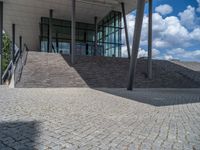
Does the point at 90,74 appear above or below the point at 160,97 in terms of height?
above

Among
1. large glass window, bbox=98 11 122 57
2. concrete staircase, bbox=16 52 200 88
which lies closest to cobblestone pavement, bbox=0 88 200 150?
concrete staircase, bbox=16 52 200 88

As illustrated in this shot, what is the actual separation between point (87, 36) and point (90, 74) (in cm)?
1602

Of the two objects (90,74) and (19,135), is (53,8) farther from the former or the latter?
(19,135)

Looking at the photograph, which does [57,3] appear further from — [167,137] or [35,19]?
[167,137]

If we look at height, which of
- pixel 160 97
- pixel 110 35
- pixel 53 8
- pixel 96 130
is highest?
pixel 53 8

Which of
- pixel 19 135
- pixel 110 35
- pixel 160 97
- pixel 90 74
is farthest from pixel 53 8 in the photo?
pixel 19 135

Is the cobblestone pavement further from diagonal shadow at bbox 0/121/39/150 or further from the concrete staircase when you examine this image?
the concrete staircase

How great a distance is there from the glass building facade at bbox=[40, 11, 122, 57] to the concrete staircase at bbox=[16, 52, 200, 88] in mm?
9268

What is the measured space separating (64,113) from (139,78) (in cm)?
1245

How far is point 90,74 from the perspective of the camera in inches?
660

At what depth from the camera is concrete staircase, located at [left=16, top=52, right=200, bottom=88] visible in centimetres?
1495

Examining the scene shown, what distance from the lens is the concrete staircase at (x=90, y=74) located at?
15.0 meters

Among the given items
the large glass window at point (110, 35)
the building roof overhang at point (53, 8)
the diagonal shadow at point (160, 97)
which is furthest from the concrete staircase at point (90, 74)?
the large glass window at point (110, 35)

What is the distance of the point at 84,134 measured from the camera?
4047mm
